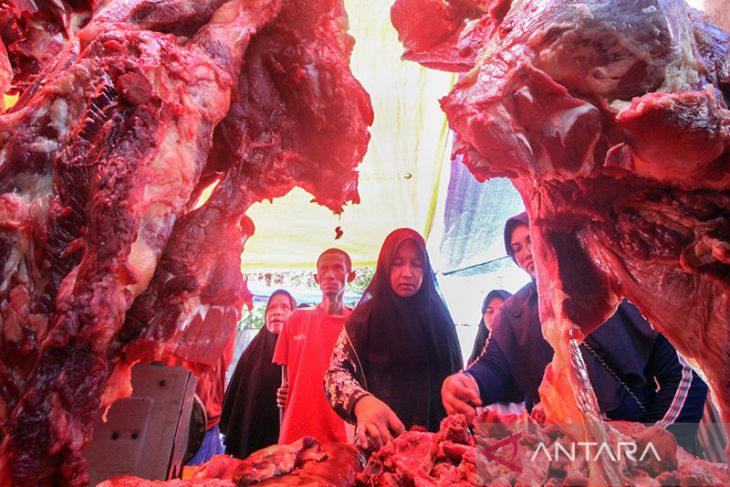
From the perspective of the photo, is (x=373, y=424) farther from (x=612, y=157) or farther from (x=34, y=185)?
(x=34, y=185)

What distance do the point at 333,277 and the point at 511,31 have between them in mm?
2261

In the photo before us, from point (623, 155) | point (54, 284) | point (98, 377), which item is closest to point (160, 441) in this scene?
point (98, 377)

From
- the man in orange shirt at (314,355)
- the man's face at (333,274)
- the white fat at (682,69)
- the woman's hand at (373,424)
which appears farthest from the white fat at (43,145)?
the man's face at (333,274)

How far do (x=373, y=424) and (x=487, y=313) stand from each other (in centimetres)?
173

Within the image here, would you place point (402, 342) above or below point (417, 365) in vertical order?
above

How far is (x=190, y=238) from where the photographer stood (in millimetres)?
1627

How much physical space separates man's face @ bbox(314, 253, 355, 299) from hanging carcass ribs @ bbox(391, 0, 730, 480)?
190cm

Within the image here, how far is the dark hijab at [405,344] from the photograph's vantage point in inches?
102

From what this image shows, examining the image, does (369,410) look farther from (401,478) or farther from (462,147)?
(462,147)

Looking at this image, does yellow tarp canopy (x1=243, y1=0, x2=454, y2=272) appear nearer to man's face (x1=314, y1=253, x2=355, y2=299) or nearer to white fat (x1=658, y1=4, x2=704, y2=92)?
man's face (x1=314, y1=253, x2=355, y2=299)

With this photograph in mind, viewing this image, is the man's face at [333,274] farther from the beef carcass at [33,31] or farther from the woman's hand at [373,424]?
the beef carcass at [33,31]

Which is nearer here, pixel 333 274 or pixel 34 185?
pixel 34 185

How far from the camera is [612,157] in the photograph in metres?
1.17

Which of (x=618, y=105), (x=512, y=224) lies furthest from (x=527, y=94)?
(x=512, y=224)
